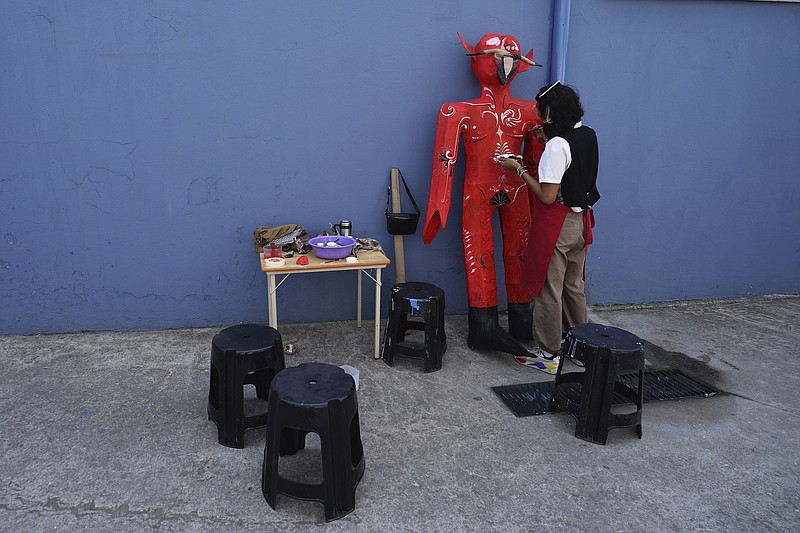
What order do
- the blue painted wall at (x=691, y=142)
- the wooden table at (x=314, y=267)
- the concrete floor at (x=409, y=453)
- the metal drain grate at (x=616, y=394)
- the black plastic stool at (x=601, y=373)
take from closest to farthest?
the concrete floor at (x=409, y=453) < the black plastic stool at (x=601, y=373) < the metal drain grate at (x=616, y=394) < the wooden table at (x=314, y=267) < the blue painted wall at (x=691, y=142)

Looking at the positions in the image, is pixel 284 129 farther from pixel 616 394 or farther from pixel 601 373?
pixel 616 394

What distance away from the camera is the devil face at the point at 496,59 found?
404 centimetres

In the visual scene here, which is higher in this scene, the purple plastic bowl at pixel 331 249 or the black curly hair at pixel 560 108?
the black curly hair at pixel 560 108

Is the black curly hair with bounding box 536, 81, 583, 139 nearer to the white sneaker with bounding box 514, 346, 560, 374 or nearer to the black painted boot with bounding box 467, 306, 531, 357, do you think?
the black painted boot with bounding box 467, 306, 531, 357

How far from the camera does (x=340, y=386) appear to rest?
→ 2.50 metres

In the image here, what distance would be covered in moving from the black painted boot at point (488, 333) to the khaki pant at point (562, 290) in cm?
25

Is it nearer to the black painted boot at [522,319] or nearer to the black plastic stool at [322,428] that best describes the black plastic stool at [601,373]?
the black painted boot at [522,319]

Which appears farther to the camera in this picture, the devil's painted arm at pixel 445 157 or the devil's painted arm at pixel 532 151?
the devil's painted arm at pixel 532 151

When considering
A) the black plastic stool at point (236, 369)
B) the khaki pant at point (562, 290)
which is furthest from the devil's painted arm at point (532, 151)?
the black plastic stool at point (236, 369)

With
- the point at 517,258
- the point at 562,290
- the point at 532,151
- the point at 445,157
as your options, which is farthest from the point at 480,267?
the point at 532,151

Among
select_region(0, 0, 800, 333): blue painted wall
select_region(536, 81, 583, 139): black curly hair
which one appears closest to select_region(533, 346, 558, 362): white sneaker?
select_region(0, 0, 800, 333): blue painted wall

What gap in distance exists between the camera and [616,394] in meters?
3.62

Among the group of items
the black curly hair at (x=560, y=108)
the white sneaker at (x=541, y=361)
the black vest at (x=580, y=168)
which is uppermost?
the black curly hair at (x=560, y=108)

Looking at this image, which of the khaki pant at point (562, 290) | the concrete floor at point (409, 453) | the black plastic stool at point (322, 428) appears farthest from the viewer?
the khaki pant at point (562, 290)
